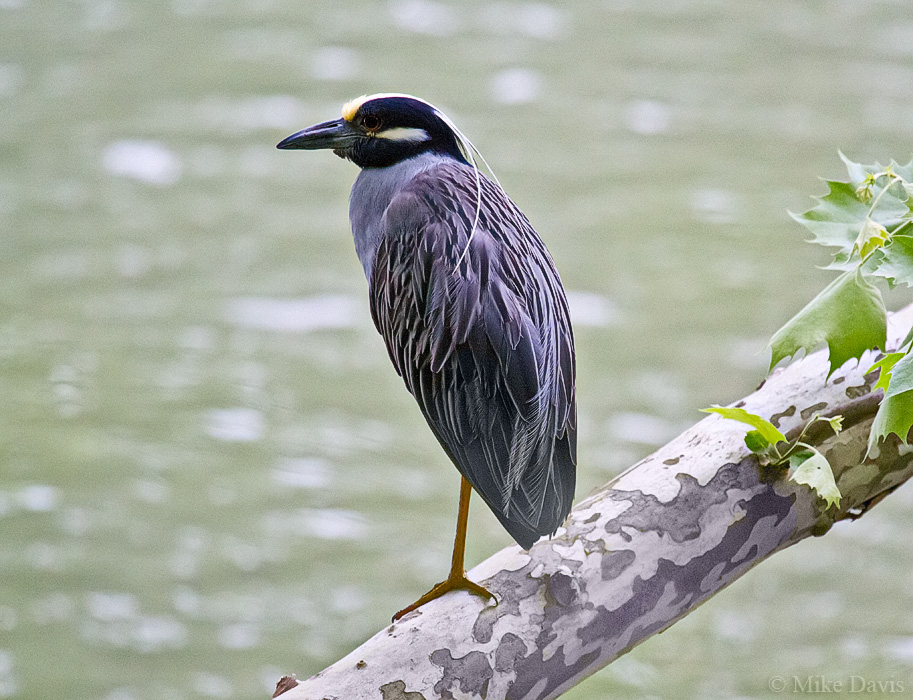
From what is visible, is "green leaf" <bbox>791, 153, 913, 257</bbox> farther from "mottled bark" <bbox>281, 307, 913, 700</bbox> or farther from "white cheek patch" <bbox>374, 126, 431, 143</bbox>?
"white cheek patch" <bbox>374, 126, 431, 143</bbox>

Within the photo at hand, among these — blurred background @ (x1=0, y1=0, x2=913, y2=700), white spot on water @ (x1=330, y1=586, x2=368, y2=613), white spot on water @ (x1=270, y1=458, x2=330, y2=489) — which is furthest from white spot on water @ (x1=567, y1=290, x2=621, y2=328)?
white spot on water @ (x1=330, y1=586, x2=368, y2=613)

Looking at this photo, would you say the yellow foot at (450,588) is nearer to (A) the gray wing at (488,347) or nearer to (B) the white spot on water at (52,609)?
(A) the gray wing at (488,347)

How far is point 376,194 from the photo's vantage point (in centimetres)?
112

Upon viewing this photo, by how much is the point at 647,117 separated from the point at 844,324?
273cm

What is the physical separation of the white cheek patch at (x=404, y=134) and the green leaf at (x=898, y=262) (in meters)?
0.46

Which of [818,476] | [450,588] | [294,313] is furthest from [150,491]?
[818,476]

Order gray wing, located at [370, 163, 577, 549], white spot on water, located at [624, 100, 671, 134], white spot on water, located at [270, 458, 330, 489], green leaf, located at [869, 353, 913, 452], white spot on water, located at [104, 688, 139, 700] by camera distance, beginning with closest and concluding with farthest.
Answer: green leaf, located at [869, 353, 913, 452] < gray wing, located at [370, 163, 577, 549] < white spot on water, located at [104, 688, 139, 700] < white spot on water, located at [270, 458, 330, 489] < white spot on water, located at [624, 100, 671, 134]

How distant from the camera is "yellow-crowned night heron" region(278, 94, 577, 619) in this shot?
3.36 ft

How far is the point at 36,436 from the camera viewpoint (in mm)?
2545

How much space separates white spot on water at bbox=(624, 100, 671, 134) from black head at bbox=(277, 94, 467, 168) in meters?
2.54

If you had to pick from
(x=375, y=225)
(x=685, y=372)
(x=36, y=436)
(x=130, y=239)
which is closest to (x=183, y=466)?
(x=36, y=436)

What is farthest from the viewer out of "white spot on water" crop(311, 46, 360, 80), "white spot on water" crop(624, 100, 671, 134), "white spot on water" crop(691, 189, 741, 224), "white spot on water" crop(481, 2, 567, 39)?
"white spot on water" crop(481, 2, 567, 39)

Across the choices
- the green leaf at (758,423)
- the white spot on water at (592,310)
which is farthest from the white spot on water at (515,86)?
the green leaf at (758,423)

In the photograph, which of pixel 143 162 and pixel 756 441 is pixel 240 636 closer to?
pixel 756 441
